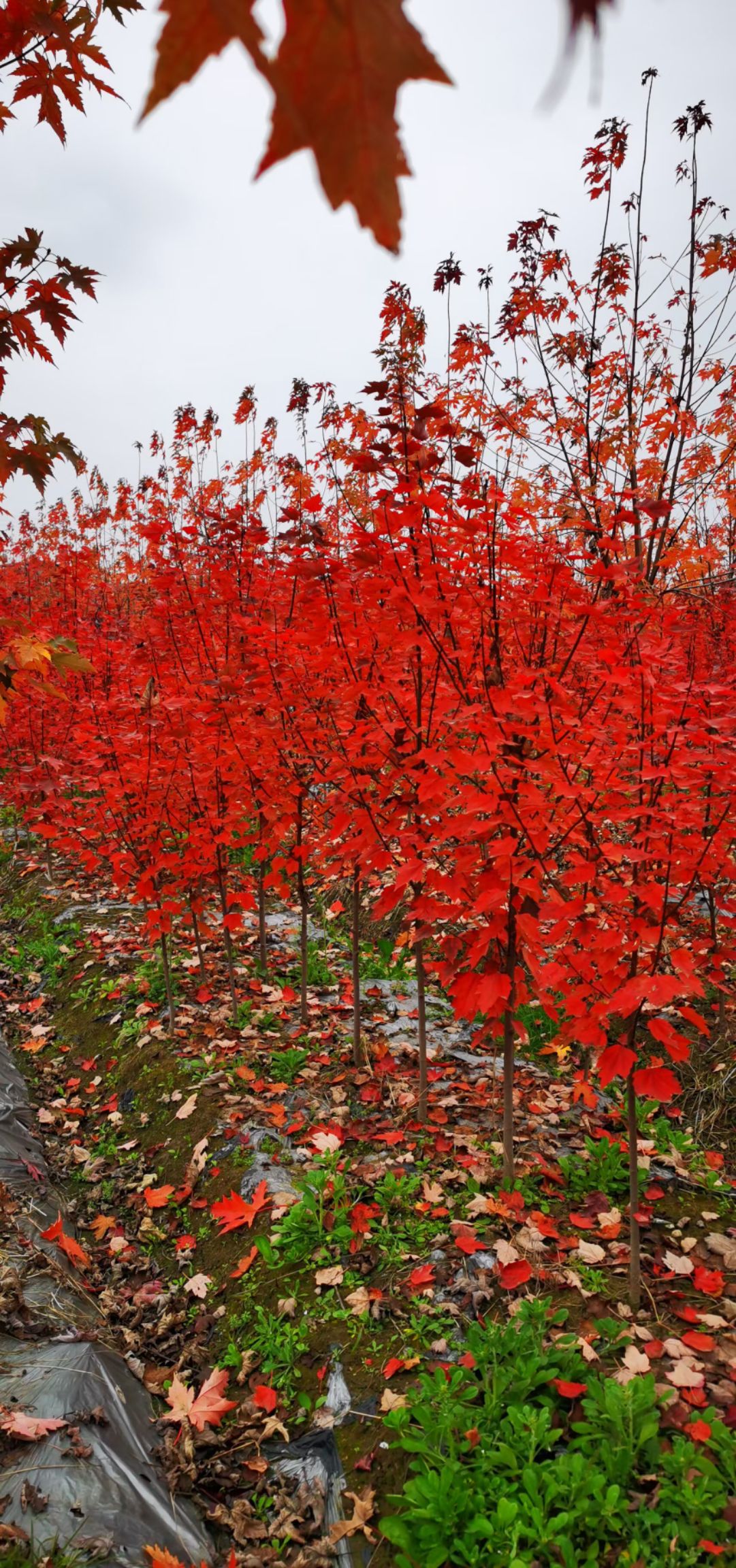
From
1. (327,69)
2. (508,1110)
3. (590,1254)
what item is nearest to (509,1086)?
(508,1110)

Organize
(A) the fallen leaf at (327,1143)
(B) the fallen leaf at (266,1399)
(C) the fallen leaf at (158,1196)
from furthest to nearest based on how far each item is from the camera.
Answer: (C) the fallen leaf at (158,1196), (A) the fallen leaf at (327,1143), (B) the fallen leaf at (266,1399)

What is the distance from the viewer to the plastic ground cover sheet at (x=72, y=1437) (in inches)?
85.4

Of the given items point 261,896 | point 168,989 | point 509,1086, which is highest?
point 261,896

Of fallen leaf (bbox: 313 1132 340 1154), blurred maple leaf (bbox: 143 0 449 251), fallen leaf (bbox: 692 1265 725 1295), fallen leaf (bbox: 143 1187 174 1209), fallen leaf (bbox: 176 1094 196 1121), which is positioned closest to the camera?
blurred maple leaf (bbox: 143 0 449 251)

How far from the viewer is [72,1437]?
245cm

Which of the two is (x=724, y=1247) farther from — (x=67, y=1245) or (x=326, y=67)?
(x=326, y=67)

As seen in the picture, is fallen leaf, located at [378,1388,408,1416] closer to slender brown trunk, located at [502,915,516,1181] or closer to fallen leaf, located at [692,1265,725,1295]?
slender brown trunk, located at [502,915,516,1181]

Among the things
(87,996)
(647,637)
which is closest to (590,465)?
(647,637)

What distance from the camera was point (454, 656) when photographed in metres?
2.95

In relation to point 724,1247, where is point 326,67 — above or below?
above

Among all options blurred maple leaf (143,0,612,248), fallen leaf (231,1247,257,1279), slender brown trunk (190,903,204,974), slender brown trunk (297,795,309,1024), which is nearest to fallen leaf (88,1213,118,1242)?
fallen leaf (231,1247,257,1279)

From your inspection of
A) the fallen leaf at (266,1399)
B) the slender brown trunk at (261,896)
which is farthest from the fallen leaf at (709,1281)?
the slender brown trunk at (261,896)

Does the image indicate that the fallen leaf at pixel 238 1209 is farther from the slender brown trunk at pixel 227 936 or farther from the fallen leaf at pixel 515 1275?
the slender brown trunk at pixel 227 936

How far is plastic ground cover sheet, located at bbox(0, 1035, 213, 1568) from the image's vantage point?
7.11 ft
